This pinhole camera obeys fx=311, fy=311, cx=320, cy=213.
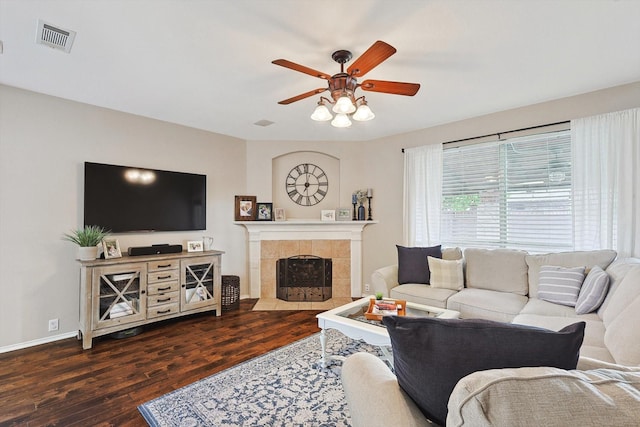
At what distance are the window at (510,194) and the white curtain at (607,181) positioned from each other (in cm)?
13

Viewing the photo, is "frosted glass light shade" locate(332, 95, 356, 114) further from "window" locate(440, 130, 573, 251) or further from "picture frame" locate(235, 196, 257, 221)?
"picture frame" locate(235, 196, 257, 221)

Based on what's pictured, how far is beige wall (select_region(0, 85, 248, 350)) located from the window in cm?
396

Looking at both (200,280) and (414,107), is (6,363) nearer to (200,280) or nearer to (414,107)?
(200,280)

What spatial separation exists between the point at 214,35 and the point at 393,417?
2445mm

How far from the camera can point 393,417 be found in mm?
988

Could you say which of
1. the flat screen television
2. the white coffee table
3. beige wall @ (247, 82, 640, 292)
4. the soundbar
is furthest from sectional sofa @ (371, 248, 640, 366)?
the flat screen television

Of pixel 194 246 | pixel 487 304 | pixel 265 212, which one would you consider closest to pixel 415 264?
pixel 487 304

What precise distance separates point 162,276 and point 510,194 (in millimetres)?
4211

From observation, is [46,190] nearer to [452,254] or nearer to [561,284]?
[452,254]

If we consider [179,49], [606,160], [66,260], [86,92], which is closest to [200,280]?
[66,260]

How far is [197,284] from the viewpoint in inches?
153

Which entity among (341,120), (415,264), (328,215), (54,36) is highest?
(54,36)

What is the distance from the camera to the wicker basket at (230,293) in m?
4.28

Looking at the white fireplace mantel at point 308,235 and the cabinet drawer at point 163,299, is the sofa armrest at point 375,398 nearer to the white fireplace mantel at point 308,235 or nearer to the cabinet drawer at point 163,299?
the cabinet drawer at point 163,299
